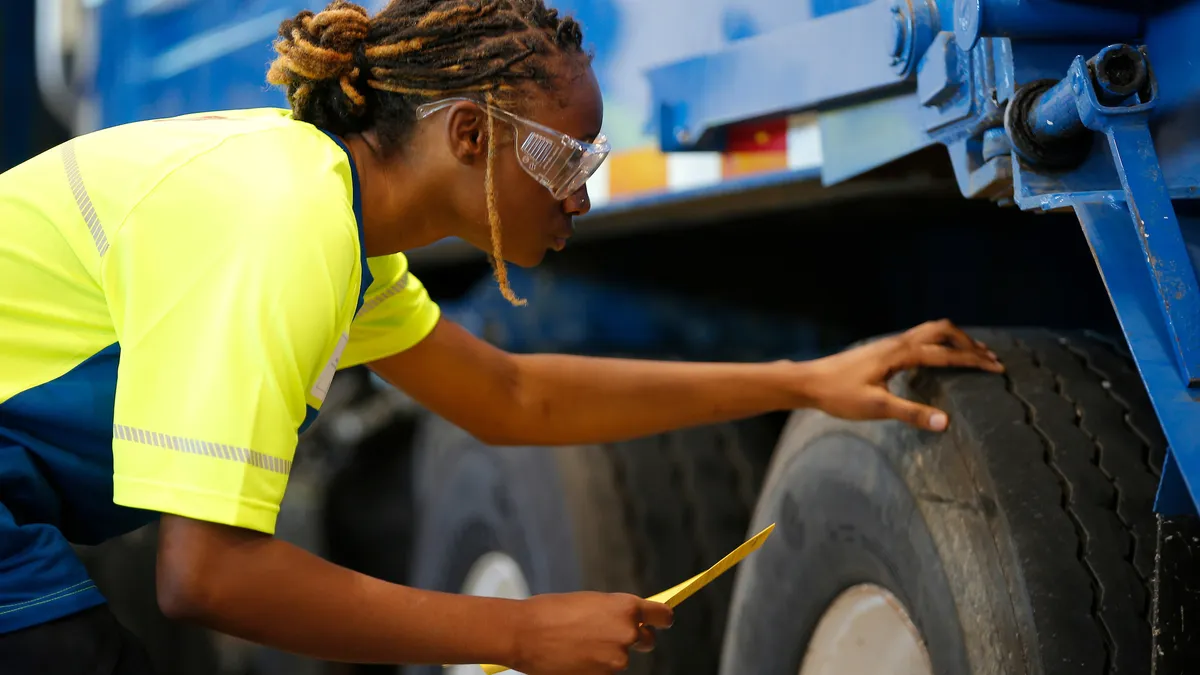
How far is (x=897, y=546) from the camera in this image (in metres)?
1.92

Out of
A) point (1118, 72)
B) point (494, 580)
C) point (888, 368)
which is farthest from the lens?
point (494, 580)

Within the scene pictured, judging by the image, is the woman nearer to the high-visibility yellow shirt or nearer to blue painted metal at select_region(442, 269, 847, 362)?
the high-visibility yellow shirt

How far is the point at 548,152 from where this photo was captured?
1628 mm

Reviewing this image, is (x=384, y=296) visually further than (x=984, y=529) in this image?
Yes

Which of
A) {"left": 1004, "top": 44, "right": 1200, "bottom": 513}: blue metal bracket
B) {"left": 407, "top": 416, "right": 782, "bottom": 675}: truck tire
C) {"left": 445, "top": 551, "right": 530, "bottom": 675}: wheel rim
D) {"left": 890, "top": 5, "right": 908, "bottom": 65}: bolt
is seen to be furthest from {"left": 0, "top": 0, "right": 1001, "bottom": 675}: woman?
{"left": 445, "top": 551, "right": 530, "bottom": 675}: wheel rim

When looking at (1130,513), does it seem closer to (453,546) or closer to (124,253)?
(124,253)

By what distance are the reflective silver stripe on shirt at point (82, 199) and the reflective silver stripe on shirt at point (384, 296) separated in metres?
0.53

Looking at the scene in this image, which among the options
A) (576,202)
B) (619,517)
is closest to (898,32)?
(576,202)

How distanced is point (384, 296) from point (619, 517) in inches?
43.3

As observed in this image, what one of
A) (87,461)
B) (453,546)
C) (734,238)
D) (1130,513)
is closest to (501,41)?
(87,461)

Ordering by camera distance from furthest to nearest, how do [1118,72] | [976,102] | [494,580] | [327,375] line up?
[494,580] → [976,102] → [327,375] → [1118,72]

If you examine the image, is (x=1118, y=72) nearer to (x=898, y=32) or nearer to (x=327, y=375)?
(x=898, y=32)

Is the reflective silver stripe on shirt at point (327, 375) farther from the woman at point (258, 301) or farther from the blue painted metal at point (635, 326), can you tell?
the blue painted metal at point (635, 326)

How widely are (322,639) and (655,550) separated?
1662 mm
